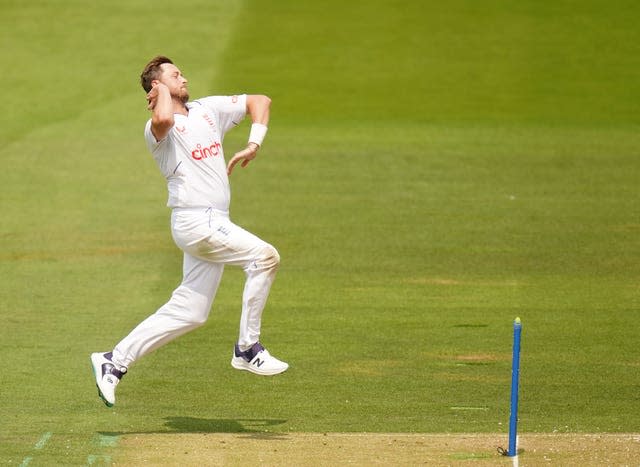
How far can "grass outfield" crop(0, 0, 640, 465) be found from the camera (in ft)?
30.5

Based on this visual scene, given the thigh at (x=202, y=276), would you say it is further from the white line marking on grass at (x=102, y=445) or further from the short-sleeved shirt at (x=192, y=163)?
the white line marking on grass at (x=102, y=445)

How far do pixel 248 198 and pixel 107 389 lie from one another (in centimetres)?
781

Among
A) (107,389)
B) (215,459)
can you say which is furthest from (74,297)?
(215,459)

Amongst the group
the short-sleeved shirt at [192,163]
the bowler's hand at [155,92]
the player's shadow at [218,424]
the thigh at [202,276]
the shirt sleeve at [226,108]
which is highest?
the bowler's hand at [155,92]

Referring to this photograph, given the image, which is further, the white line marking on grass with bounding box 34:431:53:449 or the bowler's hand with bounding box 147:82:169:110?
the bowler's hand with bounding box 147:82:169:110

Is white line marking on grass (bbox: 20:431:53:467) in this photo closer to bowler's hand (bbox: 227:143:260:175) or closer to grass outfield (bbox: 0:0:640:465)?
grass outfield (bbox: 0:0:640:465)

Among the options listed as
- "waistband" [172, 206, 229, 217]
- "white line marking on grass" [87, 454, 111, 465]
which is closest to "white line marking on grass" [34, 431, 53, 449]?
"white line marking on grass" [87, 454, 111, 465]

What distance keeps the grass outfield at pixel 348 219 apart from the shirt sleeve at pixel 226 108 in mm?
1996

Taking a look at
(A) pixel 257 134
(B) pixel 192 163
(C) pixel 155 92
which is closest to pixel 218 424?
(B) pixel 192 163

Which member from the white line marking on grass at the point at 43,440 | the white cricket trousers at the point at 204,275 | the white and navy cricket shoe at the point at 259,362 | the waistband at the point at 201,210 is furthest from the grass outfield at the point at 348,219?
the waistband at the point at 201,210

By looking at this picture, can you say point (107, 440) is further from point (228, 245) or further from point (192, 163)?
point (192, 163)

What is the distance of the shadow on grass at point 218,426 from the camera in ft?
27.5

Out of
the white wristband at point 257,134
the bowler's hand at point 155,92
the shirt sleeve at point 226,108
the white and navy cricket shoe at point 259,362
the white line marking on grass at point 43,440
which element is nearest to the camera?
the white line marking on grass at point 43,440

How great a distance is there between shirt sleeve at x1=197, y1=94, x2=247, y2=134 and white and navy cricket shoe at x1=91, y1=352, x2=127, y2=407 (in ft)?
5.73
